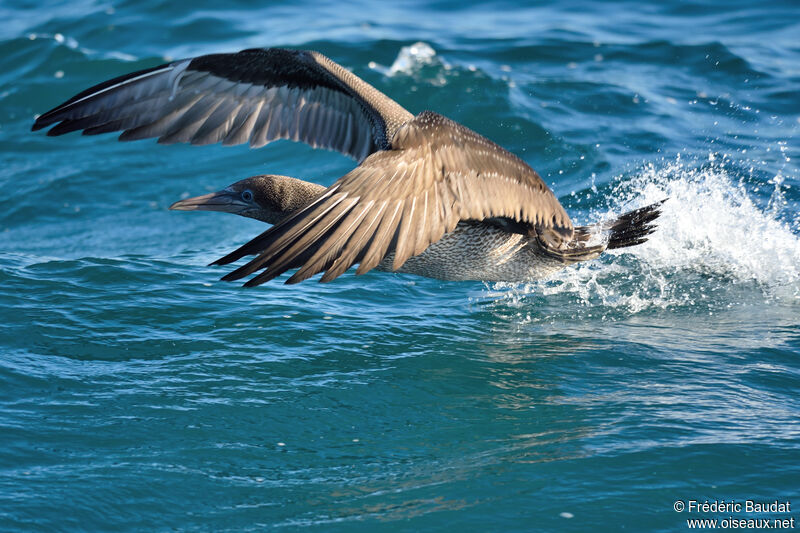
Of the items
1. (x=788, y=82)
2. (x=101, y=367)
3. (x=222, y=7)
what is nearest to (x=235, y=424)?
(x=101, y=367)

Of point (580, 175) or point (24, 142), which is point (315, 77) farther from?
point (24, 142)

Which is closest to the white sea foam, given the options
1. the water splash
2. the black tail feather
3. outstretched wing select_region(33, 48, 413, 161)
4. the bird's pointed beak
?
the black tail feather

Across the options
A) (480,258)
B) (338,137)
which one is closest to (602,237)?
(480,258)

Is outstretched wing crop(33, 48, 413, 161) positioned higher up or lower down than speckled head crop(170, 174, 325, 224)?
higher up

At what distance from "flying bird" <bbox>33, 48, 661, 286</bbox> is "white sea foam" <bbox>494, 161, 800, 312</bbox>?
0.61 m

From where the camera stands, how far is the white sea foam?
23.3ft

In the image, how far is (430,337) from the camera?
6340 millimetres

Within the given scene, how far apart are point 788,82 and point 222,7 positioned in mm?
8878

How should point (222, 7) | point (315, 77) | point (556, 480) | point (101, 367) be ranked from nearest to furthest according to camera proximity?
point (556, 480) → point (101, 367) → point (315, 77) → point (222, 7)

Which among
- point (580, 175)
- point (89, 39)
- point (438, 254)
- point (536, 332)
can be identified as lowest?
point (536, 332)

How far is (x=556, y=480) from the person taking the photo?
175 inches

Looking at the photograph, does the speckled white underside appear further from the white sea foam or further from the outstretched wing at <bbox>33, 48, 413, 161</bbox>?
the outstretched wing at <bbox>33, 48, 413, 161</bbox>

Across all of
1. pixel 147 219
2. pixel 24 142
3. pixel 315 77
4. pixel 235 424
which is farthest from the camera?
pixel 24 142

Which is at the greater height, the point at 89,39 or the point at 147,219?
the point at 89,39
